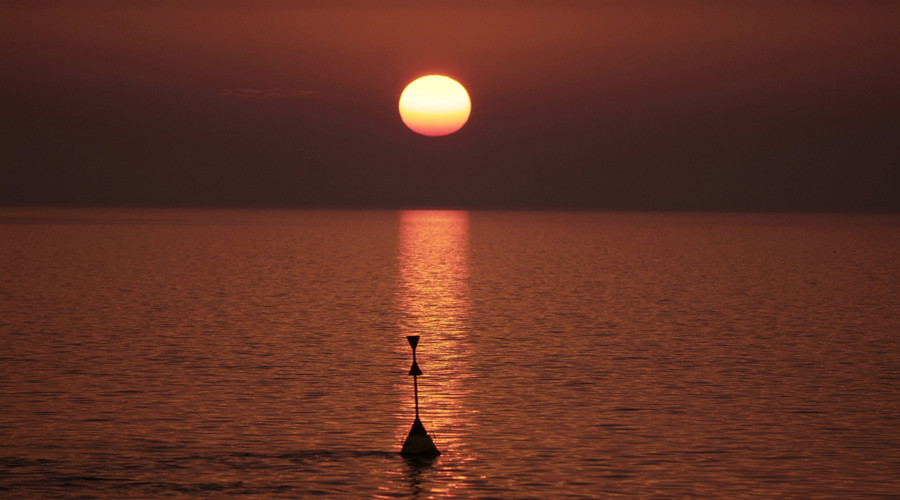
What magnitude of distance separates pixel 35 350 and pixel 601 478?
24318 mm

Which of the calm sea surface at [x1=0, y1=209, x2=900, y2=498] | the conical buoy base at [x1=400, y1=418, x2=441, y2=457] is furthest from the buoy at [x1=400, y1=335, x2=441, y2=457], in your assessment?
the calm sea surface at [x1=0, y1=209, x2=900, y2=498]

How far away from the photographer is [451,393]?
3141 centimetres

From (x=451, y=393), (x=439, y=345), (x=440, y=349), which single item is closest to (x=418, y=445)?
(x=451, y=393)

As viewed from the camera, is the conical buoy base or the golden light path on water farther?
the golden light path on water

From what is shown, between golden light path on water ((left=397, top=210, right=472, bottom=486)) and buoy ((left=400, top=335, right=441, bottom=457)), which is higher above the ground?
golden light path on water ((left=397, top=210, right=472, bottom=486))

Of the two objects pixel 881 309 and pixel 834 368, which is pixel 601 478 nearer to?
pixel 834 368

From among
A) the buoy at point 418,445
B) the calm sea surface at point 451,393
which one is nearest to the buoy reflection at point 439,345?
the calm sea surface at point 451,393

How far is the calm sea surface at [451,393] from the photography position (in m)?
21.9

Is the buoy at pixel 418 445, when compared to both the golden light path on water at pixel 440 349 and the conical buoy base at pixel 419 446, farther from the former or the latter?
the golden light path on water at pixel 440 349

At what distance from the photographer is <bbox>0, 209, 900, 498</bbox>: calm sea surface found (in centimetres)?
2189

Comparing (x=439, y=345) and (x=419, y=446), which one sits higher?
(x=439, y=345)

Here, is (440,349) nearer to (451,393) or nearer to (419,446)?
(451,393)

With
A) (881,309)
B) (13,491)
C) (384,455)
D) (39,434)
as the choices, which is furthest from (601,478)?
(881,309)

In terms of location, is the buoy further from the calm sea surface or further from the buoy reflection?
the buoy reflection
